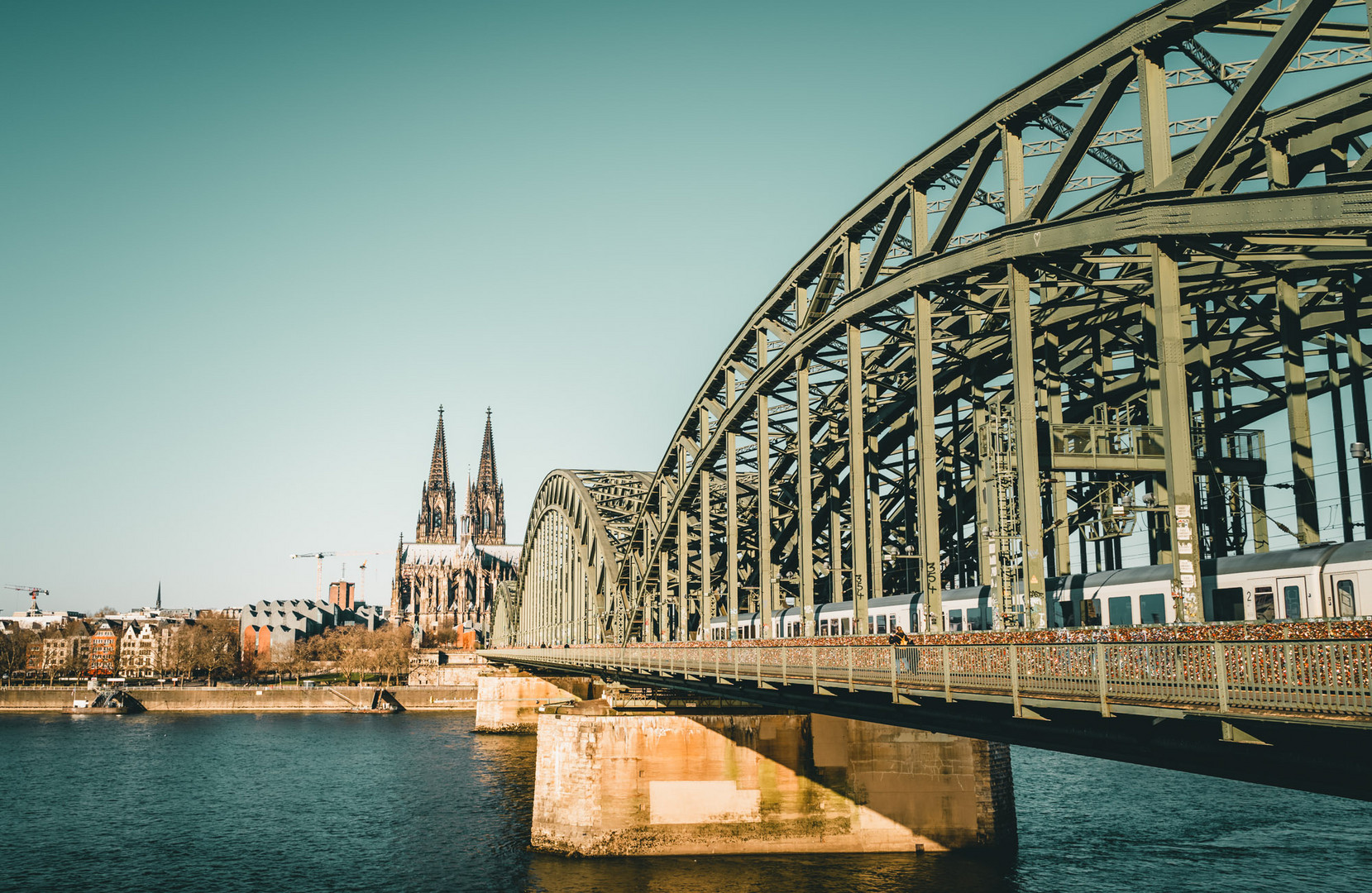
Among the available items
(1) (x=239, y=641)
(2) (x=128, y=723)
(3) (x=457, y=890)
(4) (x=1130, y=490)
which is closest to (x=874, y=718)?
(4) (x=1130, y=490)

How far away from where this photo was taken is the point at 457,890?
3678cm

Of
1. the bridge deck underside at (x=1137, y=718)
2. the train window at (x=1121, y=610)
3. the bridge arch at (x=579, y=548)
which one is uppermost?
the bridge arch at (x=579, y=548)

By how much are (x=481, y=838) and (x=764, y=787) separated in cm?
1408

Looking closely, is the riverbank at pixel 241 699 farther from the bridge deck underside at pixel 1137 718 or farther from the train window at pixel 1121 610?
the train window at pixel 1121 610

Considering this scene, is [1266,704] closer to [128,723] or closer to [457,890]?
[457,890]

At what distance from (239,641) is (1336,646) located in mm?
199821

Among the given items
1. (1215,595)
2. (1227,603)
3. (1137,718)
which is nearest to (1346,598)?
(1227,603)

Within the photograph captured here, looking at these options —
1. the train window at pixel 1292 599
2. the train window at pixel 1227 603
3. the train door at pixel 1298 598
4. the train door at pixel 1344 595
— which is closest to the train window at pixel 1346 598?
the train door at pixel 1344 595

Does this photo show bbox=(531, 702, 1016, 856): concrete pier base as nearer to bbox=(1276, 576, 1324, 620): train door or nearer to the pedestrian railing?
the pedestrian railing

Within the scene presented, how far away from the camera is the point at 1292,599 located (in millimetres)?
22109

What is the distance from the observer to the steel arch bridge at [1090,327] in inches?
888

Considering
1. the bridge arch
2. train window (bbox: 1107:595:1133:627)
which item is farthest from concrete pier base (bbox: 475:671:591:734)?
train window (bbox: 1107:595:1133:627)

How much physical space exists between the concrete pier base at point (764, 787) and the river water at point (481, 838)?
0.88m

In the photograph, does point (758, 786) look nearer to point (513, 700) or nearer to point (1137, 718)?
point (1137, 718)
